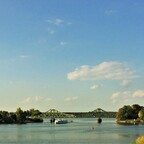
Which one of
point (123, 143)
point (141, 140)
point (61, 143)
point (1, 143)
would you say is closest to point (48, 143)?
point (61, 143)

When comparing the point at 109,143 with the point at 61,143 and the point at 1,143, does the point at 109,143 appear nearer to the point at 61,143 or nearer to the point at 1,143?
the point at 61,143

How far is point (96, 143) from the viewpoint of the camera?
385 feet

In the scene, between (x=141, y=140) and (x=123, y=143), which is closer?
(x=141, y=140)

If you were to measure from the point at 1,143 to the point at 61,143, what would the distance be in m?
16.4

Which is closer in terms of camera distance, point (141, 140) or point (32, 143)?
point (141, 140)

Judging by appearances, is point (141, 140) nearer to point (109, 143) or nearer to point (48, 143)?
point (109, 143)

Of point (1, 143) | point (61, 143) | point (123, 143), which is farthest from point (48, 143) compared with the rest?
point (123, 143)

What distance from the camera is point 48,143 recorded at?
404 feet

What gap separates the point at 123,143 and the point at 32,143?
2444 cm

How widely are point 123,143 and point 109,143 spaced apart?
159 inches

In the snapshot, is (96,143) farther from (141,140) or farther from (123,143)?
(141,140)

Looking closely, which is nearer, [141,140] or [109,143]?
[141,140]

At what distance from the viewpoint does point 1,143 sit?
123 meters

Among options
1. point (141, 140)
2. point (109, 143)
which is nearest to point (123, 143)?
point (109, 143)
